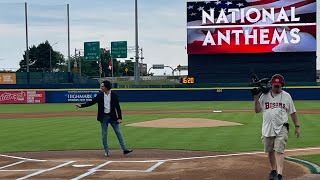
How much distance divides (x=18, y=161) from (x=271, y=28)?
1432 inches

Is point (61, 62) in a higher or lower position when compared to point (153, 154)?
higher

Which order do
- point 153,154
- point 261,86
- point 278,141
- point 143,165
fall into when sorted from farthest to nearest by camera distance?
point 153,154
point 143,165
point 261,86
point 278,141

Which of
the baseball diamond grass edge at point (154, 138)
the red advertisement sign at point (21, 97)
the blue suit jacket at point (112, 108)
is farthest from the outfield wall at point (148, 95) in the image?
the blue suit jacket at point (112, 108)

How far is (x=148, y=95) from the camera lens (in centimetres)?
4716

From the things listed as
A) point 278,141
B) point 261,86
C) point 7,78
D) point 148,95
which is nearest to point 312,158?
point 278,141

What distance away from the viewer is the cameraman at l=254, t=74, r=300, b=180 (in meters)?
7.86

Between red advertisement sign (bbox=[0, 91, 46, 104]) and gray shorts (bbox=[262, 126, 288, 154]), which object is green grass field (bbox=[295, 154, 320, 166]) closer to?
gray shorts (bbox=[262, 126, 288, 154])

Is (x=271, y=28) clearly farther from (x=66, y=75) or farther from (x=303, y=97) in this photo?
(x=66, y=75)

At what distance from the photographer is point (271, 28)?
43.9 m

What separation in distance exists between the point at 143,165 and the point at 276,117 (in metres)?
3.31

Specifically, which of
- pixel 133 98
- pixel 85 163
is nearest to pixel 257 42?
pixel 133 98

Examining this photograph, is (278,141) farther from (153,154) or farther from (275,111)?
(153,154)

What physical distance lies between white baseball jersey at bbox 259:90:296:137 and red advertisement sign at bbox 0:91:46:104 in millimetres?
41804

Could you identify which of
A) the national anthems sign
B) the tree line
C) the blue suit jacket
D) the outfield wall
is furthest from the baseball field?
the tree line
